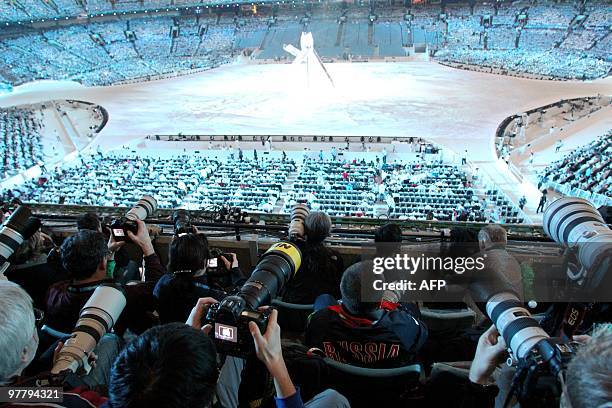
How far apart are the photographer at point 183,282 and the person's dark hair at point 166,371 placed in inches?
39.0

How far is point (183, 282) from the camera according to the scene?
6.91 ft

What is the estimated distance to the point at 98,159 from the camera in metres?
15.9

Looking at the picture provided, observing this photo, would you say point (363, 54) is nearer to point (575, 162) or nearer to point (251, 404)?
point (575, 162)

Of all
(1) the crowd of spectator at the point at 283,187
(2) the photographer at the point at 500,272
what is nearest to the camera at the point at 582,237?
(2) the photographer at the point at 500,272

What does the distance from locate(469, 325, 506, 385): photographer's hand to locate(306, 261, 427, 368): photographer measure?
0.34 m

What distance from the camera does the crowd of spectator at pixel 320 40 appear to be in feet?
93.9

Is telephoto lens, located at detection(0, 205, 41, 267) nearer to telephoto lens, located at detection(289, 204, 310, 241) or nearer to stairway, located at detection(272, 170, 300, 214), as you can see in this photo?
telephoto lens, located at detection(289, 204, 310, 241)

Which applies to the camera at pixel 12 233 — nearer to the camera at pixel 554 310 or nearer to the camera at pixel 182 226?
the camera at pixel 182 226

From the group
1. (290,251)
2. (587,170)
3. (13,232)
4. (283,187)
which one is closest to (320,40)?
(283,187)

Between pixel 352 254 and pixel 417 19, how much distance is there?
3769cm

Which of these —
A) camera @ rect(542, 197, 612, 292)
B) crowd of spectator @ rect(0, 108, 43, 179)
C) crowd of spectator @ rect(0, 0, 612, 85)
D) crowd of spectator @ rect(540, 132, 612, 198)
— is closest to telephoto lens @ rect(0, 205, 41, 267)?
camera @ rect(542, 197, 612, 292)

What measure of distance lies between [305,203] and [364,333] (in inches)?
332

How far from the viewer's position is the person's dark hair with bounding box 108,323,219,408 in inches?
37.9

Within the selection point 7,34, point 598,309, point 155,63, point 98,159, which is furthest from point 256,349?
A: point 7,34
